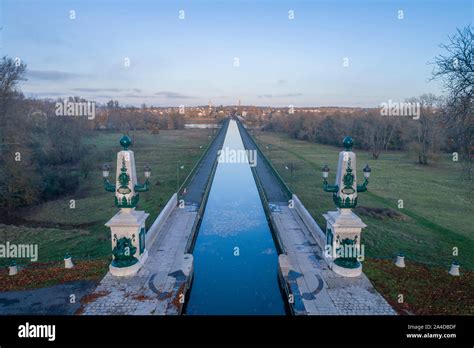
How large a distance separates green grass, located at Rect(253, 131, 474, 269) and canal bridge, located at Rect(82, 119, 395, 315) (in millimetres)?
3021

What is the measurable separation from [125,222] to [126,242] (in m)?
0.72

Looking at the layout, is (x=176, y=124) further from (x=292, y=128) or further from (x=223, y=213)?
(x=223, y=213)

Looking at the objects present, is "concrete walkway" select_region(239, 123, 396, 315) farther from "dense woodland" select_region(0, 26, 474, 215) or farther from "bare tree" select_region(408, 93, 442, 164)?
"bare tree" select_region(408, 93, 442, 164)

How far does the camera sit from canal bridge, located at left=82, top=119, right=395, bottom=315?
34.9 feet

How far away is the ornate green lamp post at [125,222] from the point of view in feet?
40.5

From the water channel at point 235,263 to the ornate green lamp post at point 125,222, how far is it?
2.62 metres

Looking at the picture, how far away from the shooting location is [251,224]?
69.3ft

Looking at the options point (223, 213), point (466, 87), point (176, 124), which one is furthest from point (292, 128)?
point (466, 87)

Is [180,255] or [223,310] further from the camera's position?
[180,255]

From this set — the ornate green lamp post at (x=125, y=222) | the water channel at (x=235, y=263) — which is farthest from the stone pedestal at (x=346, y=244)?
the ornate green lamp post at (x=125, y=222)

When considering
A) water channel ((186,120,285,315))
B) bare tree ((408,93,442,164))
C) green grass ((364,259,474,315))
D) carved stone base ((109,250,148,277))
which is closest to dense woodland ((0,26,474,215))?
bare tree ((408,93,442,164))

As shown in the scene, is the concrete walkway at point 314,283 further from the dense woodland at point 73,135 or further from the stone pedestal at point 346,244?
the dense woodland at point 73,135

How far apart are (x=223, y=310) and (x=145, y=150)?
48.9 metres

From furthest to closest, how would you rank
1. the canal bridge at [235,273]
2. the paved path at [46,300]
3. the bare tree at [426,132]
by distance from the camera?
the bare tree at [426,132]
the canal bridge at [235,273]
the paved path at [46,300]
